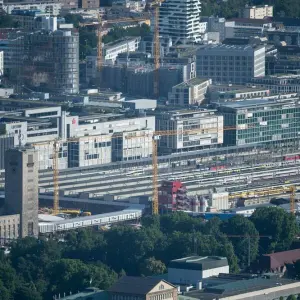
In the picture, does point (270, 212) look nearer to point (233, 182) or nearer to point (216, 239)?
point (216, 239)

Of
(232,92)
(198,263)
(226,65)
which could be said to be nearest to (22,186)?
(198,263)

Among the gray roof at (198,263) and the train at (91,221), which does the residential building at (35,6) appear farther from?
the gray roof at (198,263)

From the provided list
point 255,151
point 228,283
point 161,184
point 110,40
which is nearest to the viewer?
point 228,283

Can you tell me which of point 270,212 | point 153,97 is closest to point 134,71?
point 153,97

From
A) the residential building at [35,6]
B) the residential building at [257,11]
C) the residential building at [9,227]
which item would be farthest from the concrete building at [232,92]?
the residential building at [9,227]

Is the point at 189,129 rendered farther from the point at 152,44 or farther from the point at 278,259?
the point at 278,259

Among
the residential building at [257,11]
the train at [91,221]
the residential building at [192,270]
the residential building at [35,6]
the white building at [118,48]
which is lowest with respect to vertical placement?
the residential building at [257,11]

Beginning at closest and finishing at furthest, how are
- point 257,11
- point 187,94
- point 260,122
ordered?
1. point 260,122
2. point 187,94
3. point 257,11
